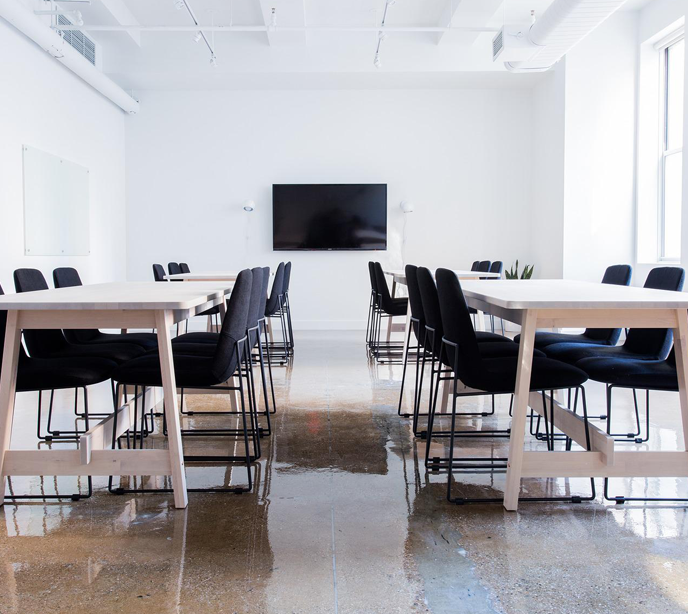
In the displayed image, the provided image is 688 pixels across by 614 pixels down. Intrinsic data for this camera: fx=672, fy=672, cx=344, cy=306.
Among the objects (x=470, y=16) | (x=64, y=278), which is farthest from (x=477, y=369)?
(x=470, y=16)

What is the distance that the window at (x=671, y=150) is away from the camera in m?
7.28

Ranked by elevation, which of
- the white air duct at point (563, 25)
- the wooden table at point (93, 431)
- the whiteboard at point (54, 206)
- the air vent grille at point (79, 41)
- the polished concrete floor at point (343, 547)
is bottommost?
the polished concrete floor at point (343, 547)

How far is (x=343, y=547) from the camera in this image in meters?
2.06

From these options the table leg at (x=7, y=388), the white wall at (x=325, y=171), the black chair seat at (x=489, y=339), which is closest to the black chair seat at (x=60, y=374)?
the table leg at (x=7, y=388)

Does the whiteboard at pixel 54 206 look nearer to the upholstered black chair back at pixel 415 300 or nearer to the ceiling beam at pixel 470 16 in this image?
the upholstered black chair back at pixel 415 300

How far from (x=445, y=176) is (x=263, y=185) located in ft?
8.18

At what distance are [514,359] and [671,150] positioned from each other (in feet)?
19.6

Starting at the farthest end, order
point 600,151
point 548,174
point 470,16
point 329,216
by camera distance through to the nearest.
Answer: point 329,216 → point 548,174 → point 600,151 → point 470,16

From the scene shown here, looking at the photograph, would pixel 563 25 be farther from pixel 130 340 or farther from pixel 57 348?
pixel 57 348

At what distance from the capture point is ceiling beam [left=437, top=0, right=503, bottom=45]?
6.88 metres

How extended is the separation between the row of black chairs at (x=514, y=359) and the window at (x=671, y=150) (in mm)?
4225

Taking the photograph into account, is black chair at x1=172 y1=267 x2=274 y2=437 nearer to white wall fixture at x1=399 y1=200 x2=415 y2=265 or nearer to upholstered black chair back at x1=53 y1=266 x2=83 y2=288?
upholstered black chair back at x1=53 y1=266 x2=83 y2=288

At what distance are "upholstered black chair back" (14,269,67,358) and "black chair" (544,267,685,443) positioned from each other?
2.40 m

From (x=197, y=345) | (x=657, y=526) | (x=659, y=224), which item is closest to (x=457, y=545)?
(x=657, y=526)
